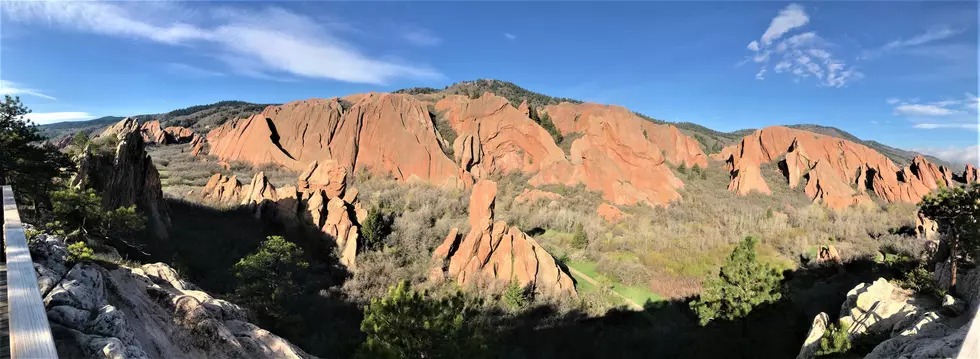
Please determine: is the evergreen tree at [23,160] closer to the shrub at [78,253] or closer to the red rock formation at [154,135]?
the shrub at [78,253]

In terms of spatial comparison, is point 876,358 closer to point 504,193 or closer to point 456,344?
point 456,344

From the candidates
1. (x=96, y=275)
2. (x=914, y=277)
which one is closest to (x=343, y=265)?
(x=96, y=275)

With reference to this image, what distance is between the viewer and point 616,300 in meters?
23.5

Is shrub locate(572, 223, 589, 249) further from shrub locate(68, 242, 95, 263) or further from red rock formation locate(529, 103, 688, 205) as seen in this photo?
shrub locate(68, 242, 95, 263)

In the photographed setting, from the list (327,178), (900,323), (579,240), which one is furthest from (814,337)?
(327,178)

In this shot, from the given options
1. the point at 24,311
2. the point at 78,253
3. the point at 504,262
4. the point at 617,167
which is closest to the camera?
the point at 24,311

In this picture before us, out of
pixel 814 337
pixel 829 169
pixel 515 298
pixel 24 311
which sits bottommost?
pixel 515 298

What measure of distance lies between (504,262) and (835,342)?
15.2 m

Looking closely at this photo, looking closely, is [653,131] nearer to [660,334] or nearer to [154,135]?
[660,334]

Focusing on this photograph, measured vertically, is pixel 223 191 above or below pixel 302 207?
above

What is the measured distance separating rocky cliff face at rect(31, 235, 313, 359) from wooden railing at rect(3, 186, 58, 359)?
1.71 feet

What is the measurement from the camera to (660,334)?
779 inches

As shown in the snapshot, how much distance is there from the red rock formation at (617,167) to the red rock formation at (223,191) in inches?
1274

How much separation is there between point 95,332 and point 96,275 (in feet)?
5.80
